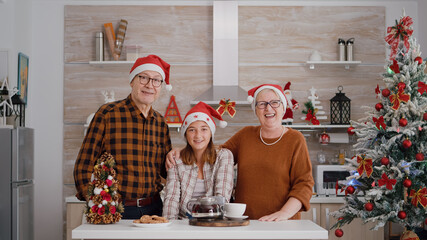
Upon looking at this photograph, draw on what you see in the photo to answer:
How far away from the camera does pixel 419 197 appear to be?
3543 mm

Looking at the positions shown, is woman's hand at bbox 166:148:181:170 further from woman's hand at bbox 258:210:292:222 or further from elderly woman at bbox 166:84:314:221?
woman's hand at bbox 258:210:292:222

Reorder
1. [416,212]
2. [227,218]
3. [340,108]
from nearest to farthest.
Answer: [227,218]
[416,212]
[340,108]

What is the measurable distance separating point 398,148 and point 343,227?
1059 millimetres

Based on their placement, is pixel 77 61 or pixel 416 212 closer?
pixel 416 212

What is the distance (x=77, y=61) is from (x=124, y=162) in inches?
108

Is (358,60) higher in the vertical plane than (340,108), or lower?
higher

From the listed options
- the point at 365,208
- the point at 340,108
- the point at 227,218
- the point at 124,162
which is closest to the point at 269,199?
the point at 227,218

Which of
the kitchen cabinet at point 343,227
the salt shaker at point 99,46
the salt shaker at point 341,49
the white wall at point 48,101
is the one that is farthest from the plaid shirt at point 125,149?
the salt shaker at point 341,49

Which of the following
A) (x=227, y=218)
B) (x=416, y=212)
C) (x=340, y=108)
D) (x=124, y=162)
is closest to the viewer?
(x=227, y=218)

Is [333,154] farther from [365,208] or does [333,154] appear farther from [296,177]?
[296,177]

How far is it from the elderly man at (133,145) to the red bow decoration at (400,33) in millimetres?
1990

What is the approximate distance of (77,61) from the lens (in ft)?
16.5

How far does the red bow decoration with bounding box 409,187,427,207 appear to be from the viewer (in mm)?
3506

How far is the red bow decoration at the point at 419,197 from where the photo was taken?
3506mm
